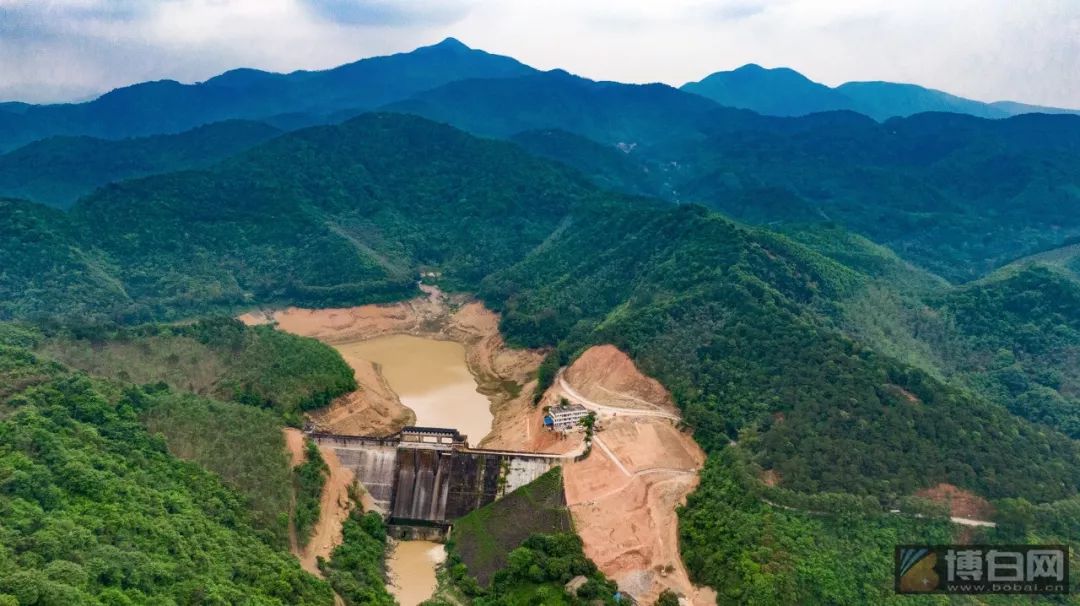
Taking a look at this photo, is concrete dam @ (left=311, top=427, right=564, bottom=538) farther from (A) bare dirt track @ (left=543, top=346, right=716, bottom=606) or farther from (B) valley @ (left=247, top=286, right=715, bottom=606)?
(A) bare dirt track @ (left=543, top=346, right=716, bottom=606)

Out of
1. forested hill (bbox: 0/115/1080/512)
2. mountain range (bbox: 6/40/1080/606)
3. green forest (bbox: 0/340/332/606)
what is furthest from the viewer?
forested hill (bbox: 0/115/1080/512)

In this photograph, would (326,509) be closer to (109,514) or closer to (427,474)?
(427,474)

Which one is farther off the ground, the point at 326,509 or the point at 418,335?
the point at 418,335
